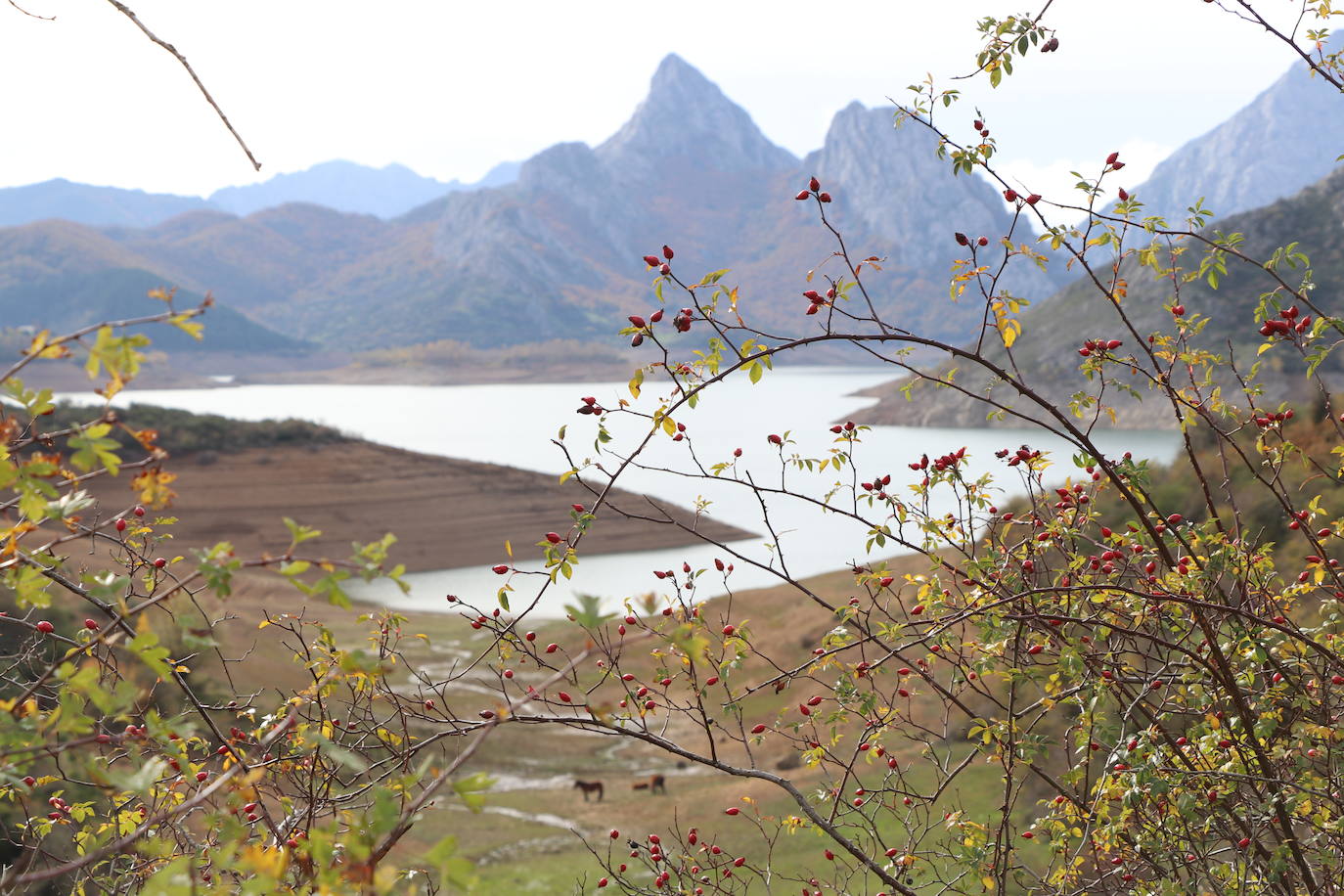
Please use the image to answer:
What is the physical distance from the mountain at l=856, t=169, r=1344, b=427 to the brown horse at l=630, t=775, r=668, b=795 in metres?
48.6

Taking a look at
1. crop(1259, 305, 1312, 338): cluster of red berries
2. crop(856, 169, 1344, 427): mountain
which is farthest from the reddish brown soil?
crop(1259, 305, 1312, 338): cluster of red berries

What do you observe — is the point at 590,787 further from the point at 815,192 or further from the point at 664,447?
the point at 664,447

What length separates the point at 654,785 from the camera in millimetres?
14938

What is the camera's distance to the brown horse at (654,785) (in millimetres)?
14891

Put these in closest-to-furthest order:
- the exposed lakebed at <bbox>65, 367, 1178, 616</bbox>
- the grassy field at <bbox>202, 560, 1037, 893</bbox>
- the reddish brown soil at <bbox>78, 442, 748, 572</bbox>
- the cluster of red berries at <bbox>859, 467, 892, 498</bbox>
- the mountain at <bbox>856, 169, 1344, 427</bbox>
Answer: the cluster of red berries at <bbox>859, 467, 892, 498</bbox>
the grassy field at <bbox>202, 560, 1037, 893</bbox>
the exposed lakebed at <bbox>65, 367, 1178, 616</bbox>
the reddish brown soil at <bbox>78, 442, 748, 572</bbox>
the mountain at <bbox>856, 169, 1344, 427</bbox>

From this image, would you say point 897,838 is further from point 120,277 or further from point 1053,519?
point 120,277

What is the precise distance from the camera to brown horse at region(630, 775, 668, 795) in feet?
48.9

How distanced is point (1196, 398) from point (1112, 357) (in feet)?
2.21

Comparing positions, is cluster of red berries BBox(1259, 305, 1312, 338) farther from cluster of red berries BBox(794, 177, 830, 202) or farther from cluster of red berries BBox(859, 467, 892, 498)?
cluster of red berries BBox(794, 177, 830, 202)

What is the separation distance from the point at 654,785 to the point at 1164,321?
224 feet

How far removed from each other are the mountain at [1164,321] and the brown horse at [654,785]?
48.6 meters

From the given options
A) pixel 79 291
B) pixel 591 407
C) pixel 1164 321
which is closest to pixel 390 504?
pixel 591 407

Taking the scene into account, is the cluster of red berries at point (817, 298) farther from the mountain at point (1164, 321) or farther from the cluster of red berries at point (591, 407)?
the mountain at point (1164, 321)

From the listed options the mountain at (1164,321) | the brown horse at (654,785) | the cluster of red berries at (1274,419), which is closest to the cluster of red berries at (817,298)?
the cluster of red berries at (1274,419)
